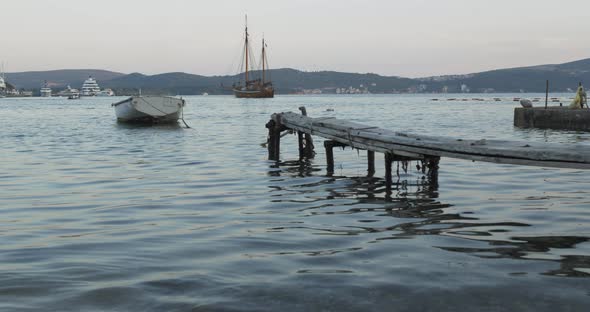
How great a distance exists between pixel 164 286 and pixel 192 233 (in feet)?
8.45

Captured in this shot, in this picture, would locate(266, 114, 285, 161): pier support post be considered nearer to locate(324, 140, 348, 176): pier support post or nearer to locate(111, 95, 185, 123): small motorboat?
locate(324, 140, 348, 176): pier support post

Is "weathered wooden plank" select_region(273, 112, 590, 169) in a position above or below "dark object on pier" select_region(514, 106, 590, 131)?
above

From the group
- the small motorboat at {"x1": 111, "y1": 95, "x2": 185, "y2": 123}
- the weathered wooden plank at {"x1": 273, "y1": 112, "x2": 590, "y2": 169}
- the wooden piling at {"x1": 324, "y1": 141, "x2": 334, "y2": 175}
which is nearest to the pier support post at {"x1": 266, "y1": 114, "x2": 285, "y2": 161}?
the wooden piling at {"x1": 324, "y1": 141, "x2": 334, "y2": 175}

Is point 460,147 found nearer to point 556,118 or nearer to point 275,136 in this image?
point 275,136

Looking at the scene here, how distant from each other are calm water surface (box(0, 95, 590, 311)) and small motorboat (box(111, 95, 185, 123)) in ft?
81.5

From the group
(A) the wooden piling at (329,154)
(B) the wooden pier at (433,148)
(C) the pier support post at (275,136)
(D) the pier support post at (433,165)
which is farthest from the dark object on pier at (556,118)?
(D) the pier support post at (433,165)

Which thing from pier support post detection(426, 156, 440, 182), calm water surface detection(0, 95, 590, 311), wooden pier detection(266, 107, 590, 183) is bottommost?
calm water surface detection(0, 95, 590, 311)

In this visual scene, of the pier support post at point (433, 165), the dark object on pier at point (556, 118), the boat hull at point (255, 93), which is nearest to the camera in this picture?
the pier support post at point (433, 165)

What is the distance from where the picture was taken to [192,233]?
8.78 m

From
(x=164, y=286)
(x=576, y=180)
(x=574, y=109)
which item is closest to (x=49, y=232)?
(x=164, y=286)

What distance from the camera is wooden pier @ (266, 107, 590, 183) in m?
8.23

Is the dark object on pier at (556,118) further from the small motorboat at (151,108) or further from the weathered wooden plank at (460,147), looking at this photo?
the small motorboat at (151,108)

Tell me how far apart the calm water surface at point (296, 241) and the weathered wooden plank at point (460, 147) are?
957mm

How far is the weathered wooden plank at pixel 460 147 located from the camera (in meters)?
8.14
